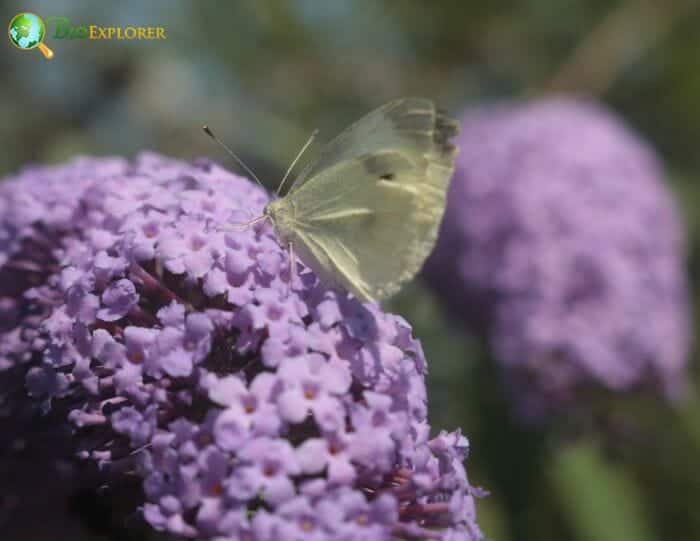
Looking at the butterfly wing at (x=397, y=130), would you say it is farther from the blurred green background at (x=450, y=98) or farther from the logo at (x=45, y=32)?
the logo at (x=45, y=32)

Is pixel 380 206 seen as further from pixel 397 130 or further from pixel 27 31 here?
pixel 27 31

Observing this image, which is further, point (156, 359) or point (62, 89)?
point (62, 89)

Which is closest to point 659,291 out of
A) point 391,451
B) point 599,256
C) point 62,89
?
point 599,256

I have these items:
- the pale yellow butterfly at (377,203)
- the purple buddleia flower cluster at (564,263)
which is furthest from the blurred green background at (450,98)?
the pale yellow butterfly at (377,203)

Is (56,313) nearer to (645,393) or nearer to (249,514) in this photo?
(249,514)

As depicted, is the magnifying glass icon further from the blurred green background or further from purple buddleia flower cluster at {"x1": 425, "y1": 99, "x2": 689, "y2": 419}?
purple buddleia flower cluster at {"x1": 425, "y1": 99, "x2": 689, "y2": 419}

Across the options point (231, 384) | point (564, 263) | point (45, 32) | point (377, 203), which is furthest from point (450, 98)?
point (231, 384)

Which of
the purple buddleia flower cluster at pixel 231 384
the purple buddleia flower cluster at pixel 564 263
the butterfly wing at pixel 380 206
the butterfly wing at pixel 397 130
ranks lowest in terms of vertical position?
the purple buddleia flower cluster at pixel 231 384
